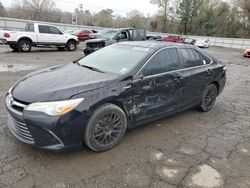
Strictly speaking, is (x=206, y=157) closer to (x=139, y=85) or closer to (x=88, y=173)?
(x=139, y=85)

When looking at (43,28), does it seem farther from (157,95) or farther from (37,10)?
(37,10)

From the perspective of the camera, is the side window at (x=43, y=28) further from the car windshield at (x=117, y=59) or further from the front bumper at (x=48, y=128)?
the front bumper at (x=48, y=128)

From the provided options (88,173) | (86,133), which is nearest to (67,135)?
(86,133)

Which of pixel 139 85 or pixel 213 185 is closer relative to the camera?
pixel 213 185

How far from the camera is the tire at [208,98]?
473 cm

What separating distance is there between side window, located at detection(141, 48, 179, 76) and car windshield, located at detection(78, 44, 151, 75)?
17 cm

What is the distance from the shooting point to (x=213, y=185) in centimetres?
261

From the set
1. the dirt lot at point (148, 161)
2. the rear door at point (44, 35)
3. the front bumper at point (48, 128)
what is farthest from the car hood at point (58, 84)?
the rear door at point (44, 35)

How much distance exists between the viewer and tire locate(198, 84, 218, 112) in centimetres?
473

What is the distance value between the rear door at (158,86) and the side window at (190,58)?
0.22m

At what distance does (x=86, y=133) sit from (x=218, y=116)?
3086 mm

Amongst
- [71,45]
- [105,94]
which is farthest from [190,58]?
[71,45]

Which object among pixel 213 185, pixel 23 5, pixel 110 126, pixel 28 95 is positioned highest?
pixel 23 5

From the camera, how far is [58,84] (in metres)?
3.00
